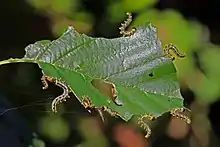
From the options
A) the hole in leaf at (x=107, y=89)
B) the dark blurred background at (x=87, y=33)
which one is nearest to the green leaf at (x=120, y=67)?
the hole in leaf at (x=107, y=89)

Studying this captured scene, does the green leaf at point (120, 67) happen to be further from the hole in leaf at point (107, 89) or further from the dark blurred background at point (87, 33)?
the dark blurred background at point (87, 33)

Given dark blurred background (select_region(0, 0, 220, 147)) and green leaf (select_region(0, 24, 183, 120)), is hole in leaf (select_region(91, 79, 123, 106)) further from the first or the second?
dark blurred background (select_region(0, 0, 220, 147))

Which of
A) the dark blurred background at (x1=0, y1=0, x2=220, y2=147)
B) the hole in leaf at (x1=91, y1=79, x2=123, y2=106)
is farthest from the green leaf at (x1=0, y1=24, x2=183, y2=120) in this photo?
the dark blurred background at (x1=0, y1=0, x2=220, y2=147)

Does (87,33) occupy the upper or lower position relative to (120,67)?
upper

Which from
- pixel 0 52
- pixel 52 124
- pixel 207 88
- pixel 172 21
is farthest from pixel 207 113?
pixel 0 52

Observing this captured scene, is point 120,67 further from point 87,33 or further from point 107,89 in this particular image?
point 87,33

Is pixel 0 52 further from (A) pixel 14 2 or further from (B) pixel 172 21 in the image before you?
(B) pixel 172 21

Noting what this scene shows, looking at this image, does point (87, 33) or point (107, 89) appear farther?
point (87, 33)

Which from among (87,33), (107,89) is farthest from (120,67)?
(87,33)
